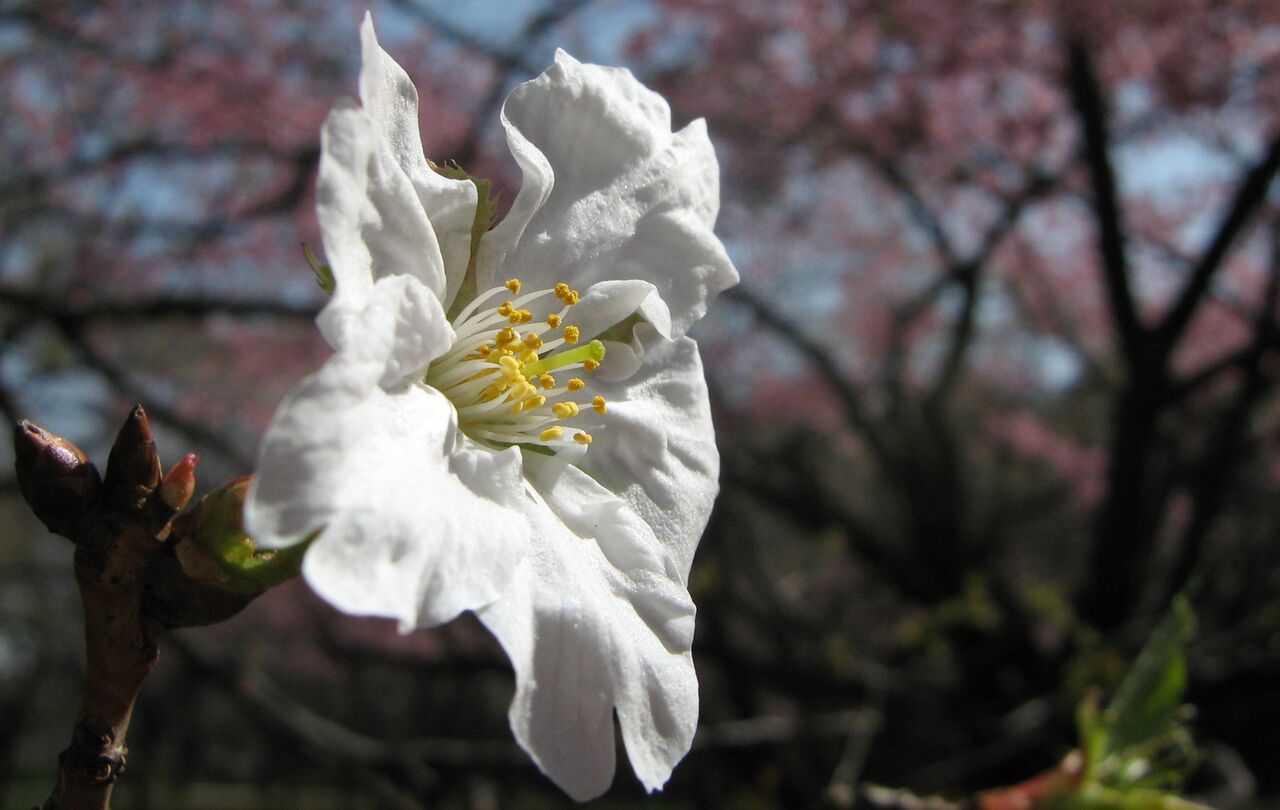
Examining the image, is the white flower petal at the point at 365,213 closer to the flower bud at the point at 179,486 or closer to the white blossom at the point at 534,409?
the white blossom at the point at 534,409

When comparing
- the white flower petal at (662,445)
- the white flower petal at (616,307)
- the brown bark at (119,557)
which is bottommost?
the brown bark at (119,557)

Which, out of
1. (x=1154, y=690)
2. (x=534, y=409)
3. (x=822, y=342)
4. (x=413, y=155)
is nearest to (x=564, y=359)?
(x=534, y=409)

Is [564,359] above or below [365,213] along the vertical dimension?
below

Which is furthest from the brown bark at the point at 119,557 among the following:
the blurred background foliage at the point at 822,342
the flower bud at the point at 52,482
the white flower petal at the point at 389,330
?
the blurred background foliage at the point at 822,342

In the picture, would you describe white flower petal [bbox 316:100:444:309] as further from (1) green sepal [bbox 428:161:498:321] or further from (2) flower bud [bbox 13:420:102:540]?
(2) flower bud [bbox 13:420:102:540]

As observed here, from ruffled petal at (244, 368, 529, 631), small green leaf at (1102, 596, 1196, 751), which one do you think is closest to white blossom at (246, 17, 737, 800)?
ruffled petal at (244, 368, 529, 631)

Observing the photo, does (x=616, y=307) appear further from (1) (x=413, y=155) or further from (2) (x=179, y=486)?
(2) (x=179, y=486)
